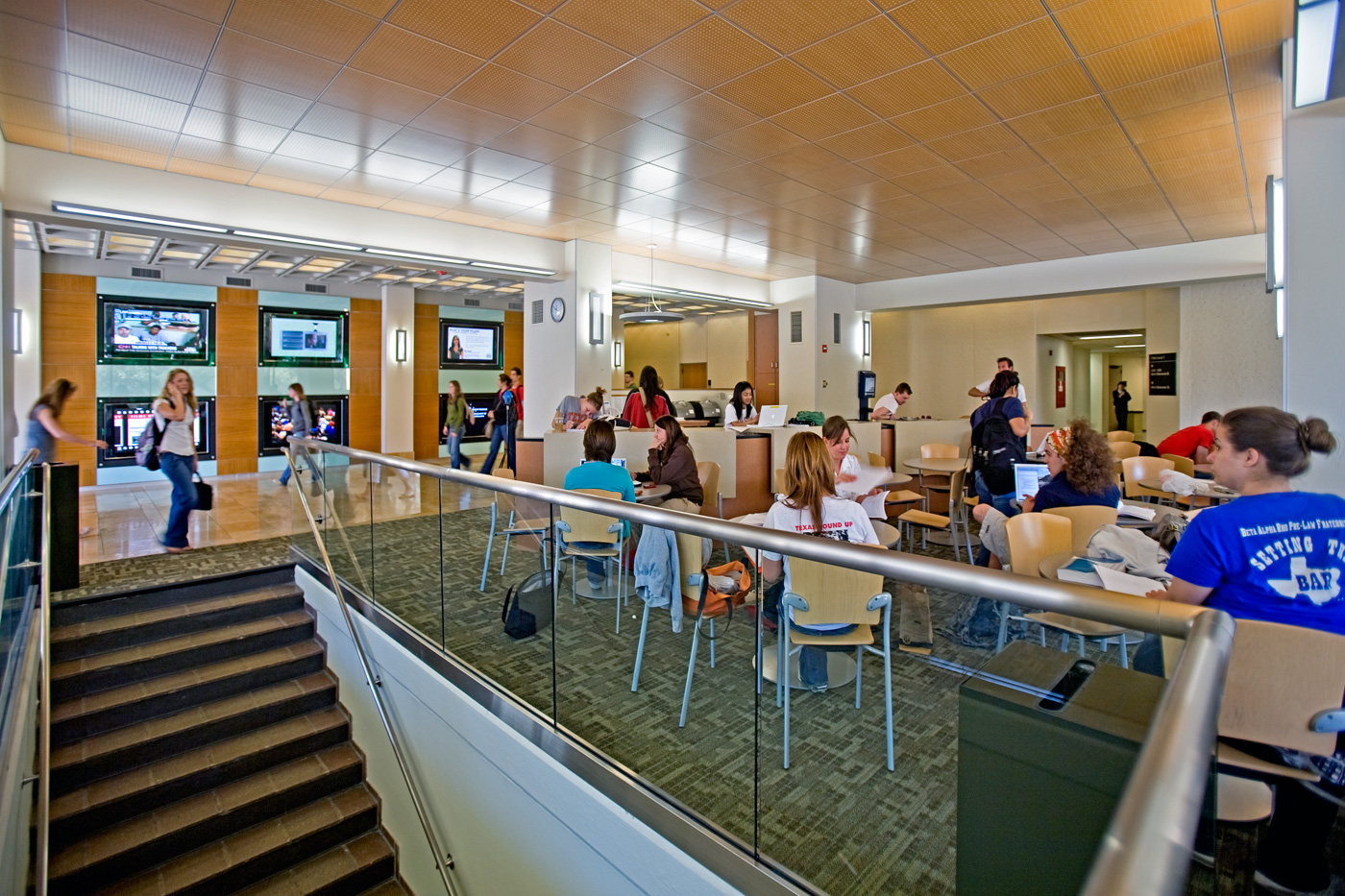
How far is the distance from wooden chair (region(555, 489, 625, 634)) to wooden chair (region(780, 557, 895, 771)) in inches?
31.7

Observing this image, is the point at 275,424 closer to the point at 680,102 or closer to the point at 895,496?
the point at 680,102

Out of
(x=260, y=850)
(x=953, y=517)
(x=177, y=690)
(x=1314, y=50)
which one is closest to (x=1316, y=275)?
(x=1314, y=50)

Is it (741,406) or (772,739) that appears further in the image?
(741,406)

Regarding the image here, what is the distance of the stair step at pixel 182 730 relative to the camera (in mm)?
4480

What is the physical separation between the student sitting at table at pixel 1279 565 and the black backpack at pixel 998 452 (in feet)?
10.3

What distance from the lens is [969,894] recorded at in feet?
4.65

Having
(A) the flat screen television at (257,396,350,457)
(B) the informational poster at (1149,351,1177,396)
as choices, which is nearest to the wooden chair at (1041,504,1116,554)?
(B) the informational poster at (1149,351,1177,396)

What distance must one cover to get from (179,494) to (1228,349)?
12.7 m

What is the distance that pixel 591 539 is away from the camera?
2729mm

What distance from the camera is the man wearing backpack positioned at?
527cm

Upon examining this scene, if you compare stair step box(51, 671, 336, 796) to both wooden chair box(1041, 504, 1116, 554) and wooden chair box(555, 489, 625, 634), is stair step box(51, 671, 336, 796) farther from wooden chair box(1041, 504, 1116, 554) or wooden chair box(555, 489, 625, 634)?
wooden chair box(1041, 504, 1116, 554)

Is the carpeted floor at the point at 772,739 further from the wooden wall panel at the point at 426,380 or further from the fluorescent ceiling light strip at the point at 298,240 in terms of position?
the wooden wall panel at the point at 426,380

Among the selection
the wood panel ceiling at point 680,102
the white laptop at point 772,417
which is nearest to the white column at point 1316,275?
the wood panel ceiling at point 680,102

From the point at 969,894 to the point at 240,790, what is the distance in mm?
5191
